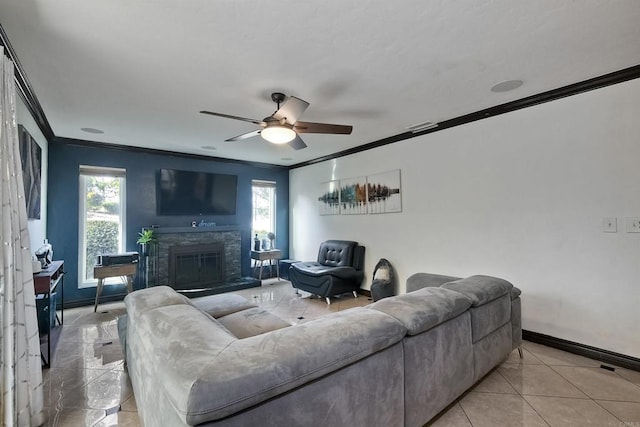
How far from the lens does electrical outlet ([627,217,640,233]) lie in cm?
243

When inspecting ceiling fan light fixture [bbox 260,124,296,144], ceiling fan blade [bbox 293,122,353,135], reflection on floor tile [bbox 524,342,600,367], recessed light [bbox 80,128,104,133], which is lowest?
reflection on floor tile [bbox 524,342,600,367]

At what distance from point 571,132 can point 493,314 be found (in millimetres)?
1953

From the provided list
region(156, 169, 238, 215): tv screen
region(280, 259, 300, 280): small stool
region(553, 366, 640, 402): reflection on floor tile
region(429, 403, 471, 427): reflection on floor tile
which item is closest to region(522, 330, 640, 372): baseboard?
region(553, 366, 640, 402): reflection on floor tile

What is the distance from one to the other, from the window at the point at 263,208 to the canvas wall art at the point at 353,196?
1.87 m

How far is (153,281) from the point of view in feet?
15.6

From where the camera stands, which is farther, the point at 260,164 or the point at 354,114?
the point at 260,164

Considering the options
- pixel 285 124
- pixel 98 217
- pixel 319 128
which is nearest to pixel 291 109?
pixel 285 124

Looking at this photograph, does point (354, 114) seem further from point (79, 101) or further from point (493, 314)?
point (79, 101)

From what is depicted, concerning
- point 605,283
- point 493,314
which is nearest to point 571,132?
point 605,283

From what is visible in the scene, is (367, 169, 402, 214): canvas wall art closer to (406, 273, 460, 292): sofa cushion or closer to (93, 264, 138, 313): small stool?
(406, 273, 460, 292): sofa cushion

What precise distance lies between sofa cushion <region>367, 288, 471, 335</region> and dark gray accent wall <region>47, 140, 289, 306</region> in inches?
177

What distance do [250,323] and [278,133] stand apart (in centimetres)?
164

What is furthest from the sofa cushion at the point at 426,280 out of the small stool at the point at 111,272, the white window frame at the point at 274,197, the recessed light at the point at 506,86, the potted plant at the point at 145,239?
the potted plant at the point at 145,239

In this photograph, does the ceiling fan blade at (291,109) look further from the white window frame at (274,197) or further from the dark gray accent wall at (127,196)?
the white window frame at (274,197)
